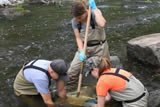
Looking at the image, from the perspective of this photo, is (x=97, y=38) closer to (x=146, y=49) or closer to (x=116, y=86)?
(x=116, y=86)

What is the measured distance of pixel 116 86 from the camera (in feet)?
22.2

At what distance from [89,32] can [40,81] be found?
1.64 metres

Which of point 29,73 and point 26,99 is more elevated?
point 29,73

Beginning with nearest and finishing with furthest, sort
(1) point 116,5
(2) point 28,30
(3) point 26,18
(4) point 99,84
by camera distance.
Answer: (4) point 99,84 < (2) point 28,30 < (3) point 26,18 < (1) point 116,5

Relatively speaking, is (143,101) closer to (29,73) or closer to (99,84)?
(99,84)

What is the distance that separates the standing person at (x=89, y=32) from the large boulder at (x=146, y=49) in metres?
2.09

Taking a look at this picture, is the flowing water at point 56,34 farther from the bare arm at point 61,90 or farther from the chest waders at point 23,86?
the bare arm at point 61,90

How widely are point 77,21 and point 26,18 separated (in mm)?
10481

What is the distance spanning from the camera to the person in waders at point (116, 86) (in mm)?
6660

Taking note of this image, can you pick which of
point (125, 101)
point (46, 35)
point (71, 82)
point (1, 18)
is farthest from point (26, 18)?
point (125, 101)

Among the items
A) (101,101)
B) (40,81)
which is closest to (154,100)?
(101,101)

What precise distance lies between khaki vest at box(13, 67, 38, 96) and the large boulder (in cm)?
364

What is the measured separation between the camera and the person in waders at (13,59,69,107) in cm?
723

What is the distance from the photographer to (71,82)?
884 centimetres
